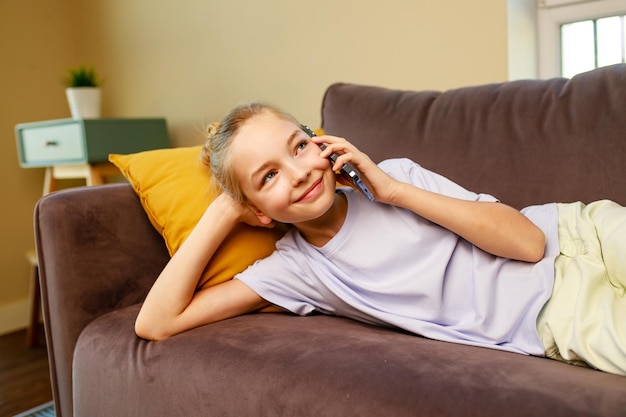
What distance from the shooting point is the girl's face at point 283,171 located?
1026 millimetres

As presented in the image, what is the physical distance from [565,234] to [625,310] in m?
0.20

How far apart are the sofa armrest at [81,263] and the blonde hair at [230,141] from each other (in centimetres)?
31

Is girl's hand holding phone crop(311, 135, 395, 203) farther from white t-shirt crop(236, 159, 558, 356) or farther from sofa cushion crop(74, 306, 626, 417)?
sofa cushion crop(74, 306, 626, 417)

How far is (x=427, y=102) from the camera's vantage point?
1.45 meters

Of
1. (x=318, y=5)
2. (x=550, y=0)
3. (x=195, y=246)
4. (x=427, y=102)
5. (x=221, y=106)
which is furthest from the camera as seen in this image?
(x=221, y=106)

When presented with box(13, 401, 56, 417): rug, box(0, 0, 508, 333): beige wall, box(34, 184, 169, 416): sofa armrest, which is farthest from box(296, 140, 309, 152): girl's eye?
box(13, 401, 56, 417): rug

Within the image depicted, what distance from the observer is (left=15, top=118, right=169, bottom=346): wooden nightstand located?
2359 mm

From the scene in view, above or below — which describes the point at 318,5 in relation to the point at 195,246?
above

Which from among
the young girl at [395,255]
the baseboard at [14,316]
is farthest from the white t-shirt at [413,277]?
the baseboard at [14,316]

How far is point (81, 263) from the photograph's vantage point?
126cm

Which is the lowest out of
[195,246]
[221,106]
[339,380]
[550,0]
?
A: [339,380]

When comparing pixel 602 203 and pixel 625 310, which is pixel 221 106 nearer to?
pixel 602 203

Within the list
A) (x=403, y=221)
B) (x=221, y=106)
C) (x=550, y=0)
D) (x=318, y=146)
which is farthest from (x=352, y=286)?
(x=221, y=106)

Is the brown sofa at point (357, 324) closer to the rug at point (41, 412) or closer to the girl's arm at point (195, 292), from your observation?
the girl's arm at point (195, 292)
